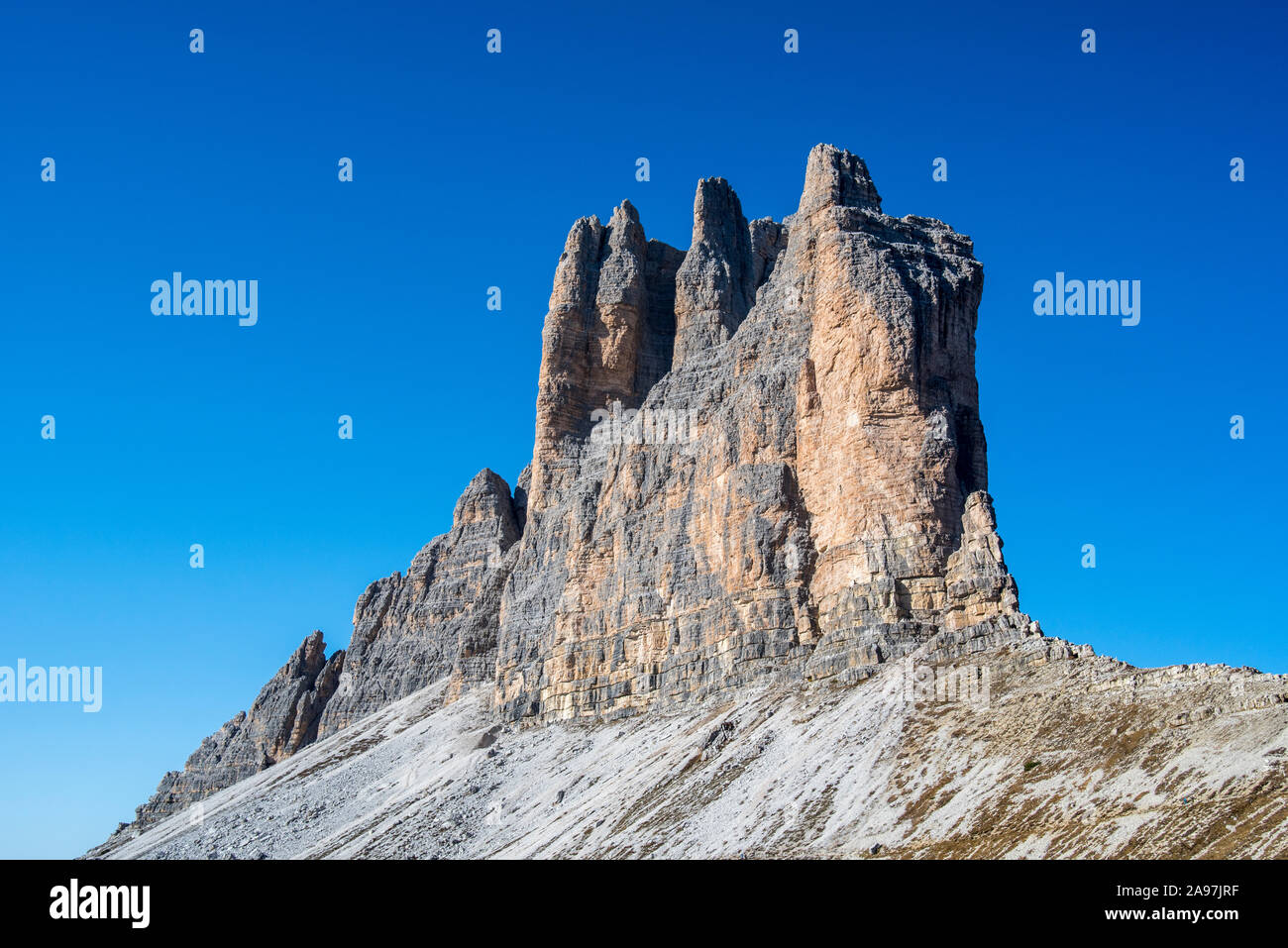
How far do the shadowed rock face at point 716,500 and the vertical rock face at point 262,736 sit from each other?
34cm

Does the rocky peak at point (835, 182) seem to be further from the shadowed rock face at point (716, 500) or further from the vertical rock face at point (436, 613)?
the vertical rock face at point (436, 613)

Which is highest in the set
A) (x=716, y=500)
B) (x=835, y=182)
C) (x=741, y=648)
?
(x=835, y=182)

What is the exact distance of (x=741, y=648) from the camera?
295ft

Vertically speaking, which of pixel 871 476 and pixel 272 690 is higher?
pixel 871 476

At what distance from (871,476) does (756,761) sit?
22.6 metres

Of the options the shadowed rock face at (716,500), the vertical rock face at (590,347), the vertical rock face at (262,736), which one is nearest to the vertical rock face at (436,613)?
the shadowed rock face at (716,500)

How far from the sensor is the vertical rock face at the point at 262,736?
139875mm

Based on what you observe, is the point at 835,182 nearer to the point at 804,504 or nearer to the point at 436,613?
the point at 804,504

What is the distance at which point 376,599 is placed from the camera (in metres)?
149

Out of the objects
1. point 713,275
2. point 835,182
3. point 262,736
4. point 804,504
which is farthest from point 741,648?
point 262,736

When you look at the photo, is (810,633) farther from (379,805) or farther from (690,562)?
(379,805)

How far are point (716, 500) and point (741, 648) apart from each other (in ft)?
45.3
